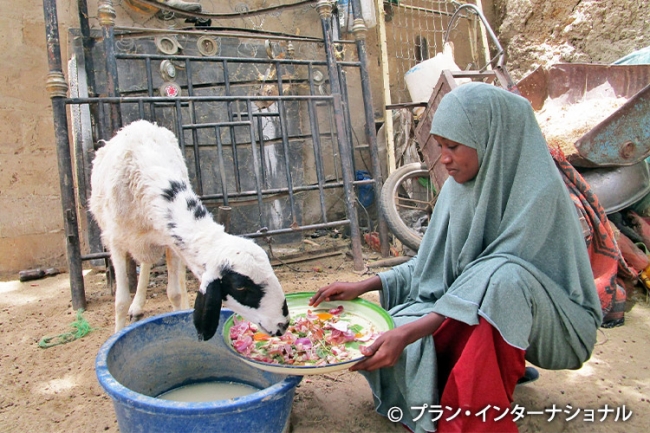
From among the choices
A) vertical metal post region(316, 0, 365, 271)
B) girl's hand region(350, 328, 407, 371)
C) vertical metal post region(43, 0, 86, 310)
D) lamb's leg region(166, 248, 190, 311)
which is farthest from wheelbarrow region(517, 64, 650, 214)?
vertical metal post region(43, 0, 86, 310)

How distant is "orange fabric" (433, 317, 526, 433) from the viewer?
1.68 meters

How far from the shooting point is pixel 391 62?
6.72 m

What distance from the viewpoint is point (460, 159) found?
1.92m

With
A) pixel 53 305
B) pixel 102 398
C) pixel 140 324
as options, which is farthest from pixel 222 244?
pixel 53 305

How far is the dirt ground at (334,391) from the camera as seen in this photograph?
213cm

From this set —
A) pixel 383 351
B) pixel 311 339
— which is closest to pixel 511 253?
pixel 383 351

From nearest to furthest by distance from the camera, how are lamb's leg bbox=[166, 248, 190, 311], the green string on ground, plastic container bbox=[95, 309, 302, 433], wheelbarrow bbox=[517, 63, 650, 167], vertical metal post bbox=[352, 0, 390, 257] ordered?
plastic container bbox=[95, 309, 302, 433], the green string on ground, lamb's leg bbox=[166, 248, 190, 311], wheelbarrow bbox=[517, 63, 650, 167], vertical metal post bbox=[352, 0, 390, 257]

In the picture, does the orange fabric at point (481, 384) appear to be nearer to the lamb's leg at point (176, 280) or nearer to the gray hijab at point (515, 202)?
the gray hijab at point (515, 202)

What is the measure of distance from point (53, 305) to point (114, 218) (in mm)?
1604

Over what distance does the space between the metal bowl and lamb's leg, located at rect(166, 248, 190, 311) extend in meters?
3.41

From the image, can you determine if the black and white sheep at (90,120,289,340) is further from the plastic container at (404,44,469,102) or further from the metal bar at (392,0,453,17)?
the metal bar at (392,0,453,17)

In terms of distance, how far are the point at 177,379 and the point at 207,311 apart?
694 millimetres

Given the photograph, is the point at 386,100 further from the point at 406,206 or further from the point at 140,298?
the point at 140,298

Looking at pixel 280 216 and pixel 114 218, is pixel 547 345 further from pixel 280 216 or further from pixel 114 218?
pixel 280 216
